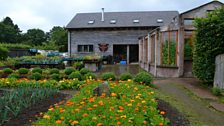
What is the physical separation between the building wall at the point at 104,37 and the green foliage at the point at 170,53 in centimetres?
1457

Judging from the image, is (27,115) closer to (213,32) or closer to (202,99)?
A: (202,99)

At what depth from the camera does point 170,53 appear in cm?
1100

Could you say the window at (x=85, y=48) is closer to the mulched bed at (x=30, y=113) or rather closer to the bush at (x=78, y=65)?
the bush at (x=78, y=65)

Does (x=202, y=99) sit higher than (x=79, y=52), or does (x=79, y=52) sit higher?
(x=79, y=52)

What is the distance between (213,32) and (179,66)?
2.70 m

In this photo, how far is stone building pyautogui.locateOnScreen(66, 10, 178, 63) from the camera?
25891 mm

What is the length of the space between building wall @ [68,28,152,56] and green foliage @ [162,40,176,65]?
14568 mm

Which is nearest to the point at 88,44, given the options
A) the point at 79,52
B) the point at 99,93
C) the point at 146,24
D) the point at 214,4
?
the point at 79,52

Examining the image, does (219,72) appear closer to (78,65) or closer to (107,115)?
(107,115)

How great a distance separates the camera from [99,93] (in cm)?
526

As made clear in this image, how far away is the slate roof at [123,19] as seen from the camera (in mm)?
26000

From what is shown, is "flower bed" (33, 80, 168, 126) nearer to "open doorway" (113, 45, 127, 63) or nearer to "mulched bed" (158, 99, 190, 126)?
"mulched bed" (158, 99, 190, 126)

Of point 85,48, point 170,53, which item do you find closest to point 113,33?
point 85,48

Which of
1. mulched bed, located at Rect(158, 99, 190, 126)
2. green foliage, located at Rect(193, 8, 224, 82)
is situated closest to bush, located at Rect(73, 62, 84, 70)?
green foliage, located at Rect(193, 8, 224, 82)
